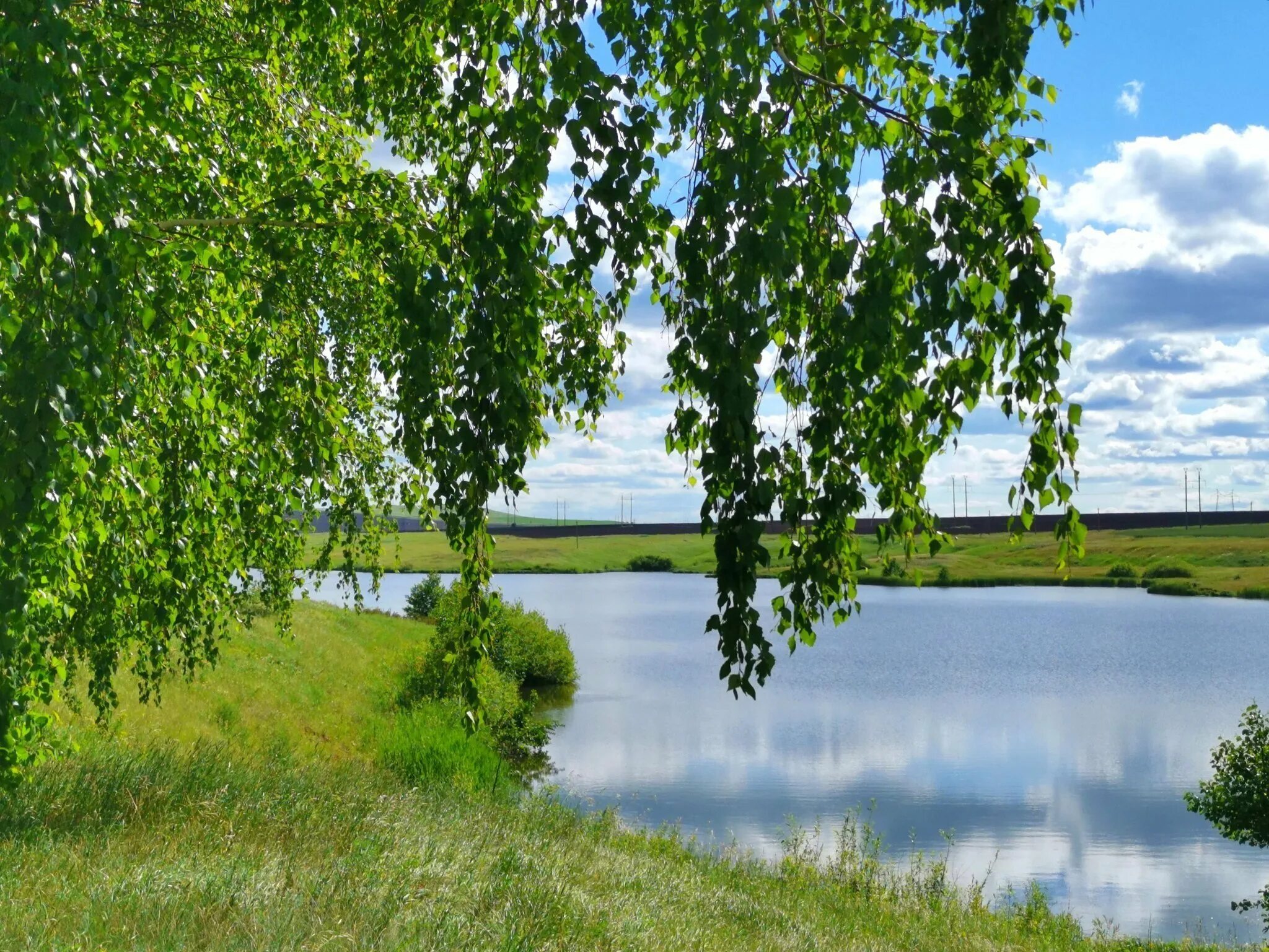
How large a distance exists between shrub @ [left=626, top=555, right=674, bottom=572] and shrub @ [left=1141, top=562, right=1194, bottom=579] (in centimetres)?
7537

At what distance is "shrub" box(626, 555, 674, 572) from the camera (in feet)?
579

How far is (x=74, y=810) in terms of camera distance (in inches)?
331

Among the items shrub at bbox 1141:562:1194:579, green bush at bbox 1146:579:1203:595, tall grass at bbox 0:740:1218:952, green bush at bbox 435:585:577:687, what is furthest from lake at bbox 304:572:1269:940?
shrub at bbox 1141:562:1194:579

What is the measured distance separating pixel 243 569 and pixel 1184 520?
3739 inches

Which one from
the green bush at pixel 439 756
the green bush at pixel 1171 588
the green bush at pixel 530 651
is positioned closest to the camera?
the green bush at pixel 439 756

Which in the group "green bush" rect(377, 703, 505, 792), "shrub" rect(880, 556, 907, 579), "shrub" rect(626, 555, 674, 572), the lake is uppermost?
"shrub" rect(880, 556, 907, 579)

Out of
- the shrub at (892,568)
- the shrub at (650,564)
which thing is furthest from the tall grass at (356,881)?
the shrub at (650,564)

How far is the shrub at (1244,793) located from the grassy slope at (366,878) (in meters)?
2.35

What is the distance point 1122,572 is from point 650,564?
7634 cm

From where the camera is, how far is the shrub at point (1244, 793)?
14.7m

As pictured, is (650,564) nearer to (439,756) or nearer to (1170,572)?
(1170,572)

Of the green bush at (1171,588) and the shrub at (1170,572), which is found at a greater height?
the shrub at (1170,572)

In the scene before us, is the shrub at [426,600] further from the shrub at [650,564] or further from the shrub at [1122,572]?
the shrub at [650,564]

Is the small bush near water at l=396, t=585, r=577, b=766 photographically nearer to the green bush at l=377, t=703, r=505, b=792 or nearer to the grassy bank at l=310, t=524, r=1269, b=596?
the green bush at l=377, t=703, r=505, b=792
